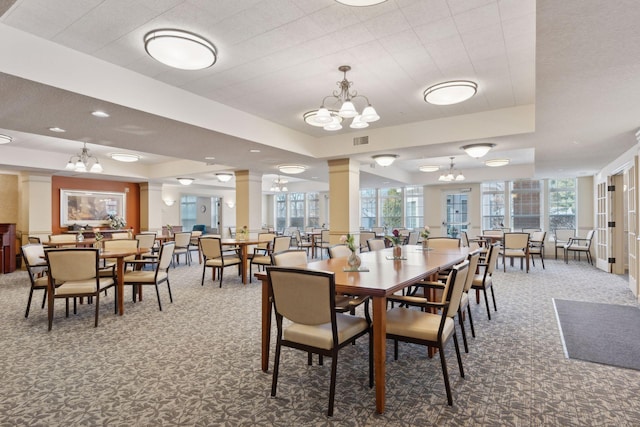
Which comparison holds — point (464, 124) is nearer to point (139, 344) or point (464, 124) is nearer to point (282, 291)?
point (282, 291)

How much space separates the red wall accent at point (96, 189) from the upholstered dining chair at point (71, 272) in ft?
22.7

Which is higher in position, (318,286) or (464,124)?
(464,124)

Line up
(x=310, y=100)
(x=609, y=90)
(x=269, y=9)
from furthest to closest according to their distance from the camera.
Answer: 1. (x=310, y=100)
2. (x=609, y=90)
3. (x=269, y=9)

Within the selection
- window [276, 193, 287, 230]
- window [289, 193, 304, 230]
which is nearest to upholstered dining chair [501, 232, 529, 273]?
window [289, 193, 304, 230]

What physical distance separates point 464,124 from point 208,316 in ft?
14.9

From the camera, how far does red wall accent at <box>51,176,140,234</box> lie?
31.1ft

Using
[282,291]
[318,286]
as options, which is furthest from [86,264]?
[318,286]

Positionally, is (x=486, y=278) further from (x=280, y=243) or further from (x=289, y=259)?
(x=280, y=243)

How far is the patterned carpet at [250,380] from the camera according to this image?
7.10 ft

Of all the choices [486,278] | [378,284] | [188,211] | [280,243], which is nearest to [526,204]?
[486,278]

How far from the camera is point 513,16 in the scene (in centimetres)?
279

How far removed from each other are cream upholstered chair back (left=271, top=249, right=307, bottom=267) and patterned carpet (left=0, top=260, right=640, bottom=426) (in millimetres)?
790

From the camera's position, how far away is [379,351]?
220cm

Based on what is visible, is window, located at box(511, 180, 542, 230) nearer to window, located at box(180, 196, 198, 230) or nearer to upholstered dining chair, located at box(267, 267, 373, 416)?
upholstered dining chair, located at box(267, 267, 373, 416)
